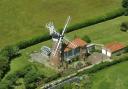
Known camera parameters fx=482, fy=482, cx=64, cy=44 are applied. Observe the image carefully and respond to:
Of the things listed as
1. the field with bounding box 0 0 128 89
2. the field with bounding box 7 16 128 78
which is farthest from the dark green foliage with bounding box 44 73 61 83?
the field with bounding box 7 16 128 78

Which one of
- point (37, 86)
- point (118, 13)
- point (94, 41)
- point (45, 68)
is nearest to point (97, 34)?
point (94, 41)

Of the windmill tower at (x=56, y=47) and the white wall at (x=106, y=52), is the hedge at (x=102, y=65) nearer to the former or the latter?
the white wall at (x=106, y=52)

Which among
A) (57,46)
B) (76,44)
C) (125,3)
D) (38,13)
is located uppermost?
(38,13)

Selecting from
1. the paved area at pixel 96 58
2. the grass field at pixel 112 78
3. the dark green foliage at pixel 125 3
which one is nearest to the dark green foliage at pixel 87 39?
the paved area at pixel 96 58

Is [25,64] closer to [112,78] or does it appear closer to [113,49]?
[113,49]

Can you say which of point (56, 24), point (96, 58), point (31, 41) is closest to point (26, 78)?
point (96, 58)

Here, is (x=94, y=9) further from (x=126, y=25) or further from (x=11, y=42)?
(x=11, y=42)

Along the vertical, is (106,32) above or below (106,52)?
above
